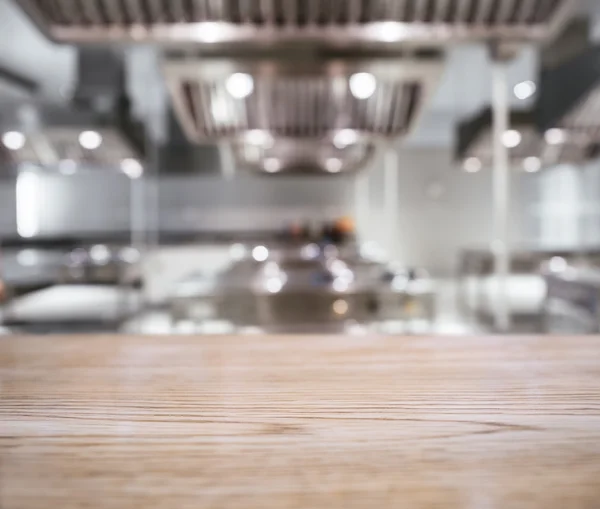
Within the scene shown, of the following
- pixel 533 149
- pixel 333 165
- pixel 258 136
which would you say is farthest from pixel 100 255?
pixel 533 149

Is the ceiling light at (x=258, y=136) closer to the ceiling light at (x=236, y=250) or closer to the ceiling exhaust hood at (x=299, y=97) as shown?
the ceiling exhaust hood at (x=299, y=97)

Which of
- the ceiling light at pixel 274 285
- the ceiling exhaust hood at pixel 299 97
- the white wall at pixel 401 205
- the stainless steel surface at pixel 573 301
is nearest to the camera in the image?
the ceiling exhaust hood at pixel 299 97

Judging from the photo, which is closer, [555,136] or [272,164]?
[555,136]

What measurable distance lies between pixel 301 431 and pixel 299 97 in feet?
7.86

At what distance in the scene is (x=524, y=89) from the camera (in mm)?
6641

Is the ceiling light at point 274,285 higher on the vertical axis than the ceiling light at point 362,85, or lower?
lower

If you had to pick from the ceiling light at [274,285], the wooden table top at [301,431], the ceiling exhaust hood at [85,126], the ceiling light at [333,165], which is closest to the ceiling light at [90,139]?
the ceiling exhaust hood at [85,126]

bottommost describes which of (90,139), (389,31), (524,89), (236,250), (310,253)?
(310,253)

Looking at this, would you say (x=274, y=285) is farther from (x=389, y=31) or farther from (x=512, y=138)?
(x=512, y=138)

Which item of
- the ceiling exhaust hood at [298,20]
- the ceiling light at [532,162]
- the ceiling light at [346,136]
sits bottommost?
the ceiling exhaust hood at [298,20]

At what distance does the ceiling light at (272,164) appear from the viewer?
15.5ft

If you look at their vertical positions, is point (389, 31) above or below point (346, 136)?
below

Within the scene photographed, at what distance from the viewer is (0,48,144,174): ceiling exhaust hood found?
3.55 m

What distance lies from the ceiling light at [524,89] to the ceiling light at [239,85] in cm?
510
